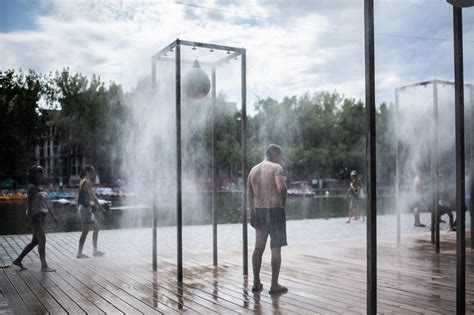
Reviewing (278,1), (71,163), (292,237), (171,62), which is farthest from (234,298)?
(71,163)

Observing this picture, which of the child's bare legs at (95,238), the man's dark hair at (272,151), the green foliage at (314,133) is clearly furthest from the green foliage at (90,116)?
the man's dark hair at (272,151)

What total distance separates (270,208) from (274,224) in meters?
0.19

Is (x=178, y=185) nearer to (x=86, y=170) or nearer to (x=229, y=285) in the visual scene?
(x=229, y=285)

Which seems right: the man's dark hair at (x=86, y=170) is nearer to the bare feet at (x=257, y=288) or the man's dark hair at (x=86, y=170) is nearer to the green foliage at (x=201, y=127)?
the green foliage at (x=201, y=127)

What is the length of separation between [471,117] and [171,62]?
19.4 feet

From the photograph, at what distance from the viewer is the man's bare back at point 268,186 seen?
18.5 ft

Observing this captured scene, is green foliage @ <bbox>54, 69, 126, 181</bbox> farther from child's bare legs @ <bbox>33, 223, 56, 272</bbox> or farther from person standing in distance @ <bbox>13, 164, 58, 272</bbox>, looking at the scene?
child's bare legs @ <bbox>33, 223, 56, 272</bbox>

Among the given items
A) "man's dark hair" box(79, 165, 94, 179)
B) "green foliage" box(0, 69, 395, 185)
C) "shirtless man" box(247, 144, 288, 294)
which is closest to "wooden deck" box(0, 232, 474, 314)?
"shirtless man" box(247, 144, 288, 294)

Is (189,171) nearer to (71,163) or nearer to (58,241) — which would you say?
(71,163)

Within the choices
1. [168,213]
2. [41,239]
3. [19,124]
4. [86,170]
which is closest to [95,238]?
[86,170]

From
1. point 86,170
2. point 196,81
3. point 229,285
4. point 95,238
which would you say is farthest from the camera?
point 95,238

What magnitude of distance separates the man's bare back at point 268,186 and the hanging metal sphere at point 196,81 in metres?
2.15

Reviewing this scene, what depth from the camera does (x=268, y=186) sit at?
18.6ft

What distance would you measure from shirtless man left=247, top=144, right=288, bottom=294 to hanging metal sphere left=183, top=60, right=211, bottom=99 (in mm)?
2089
